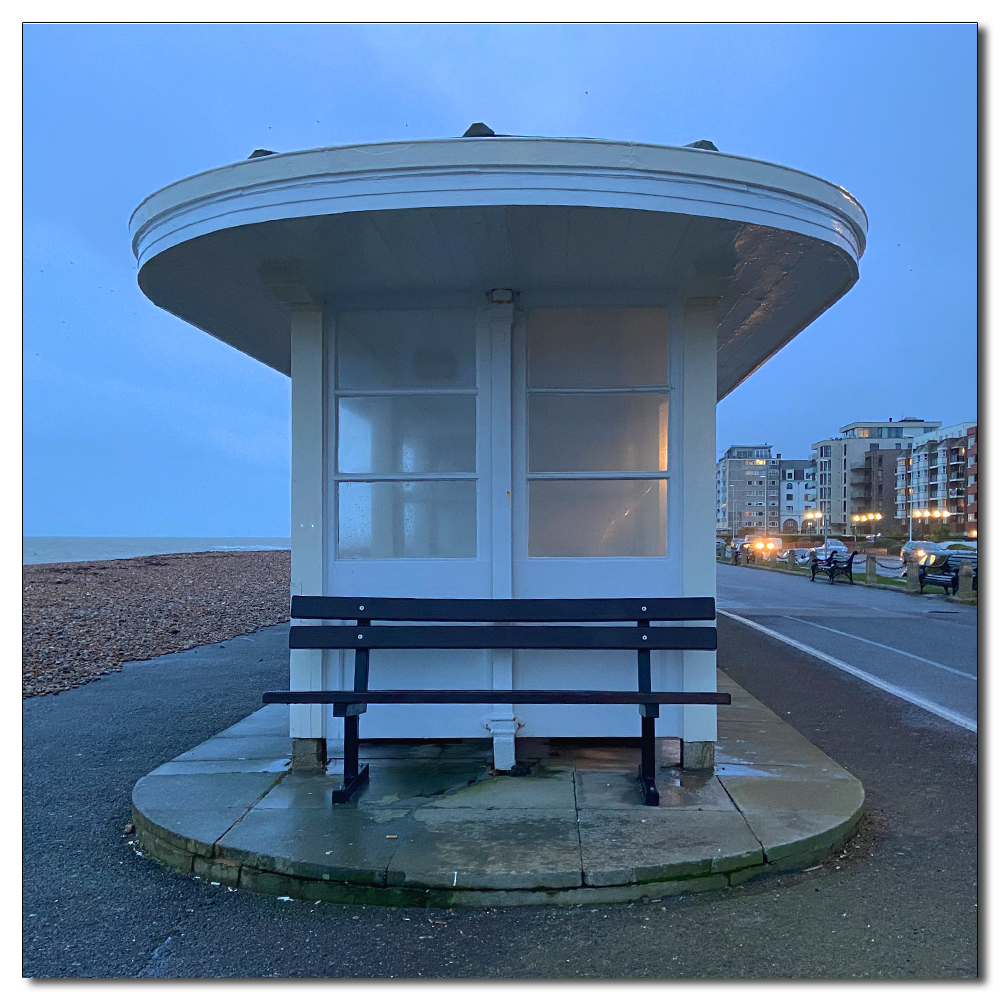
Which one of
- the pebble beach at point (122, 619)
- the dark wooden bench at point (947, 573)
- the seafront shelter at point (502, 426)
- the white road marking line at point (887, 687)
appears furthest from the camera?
the dark wooden bench at point (947, 573)

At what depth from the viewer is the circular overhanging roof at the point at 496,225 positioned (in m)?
3.54

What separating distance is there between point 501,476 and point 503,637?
96cm

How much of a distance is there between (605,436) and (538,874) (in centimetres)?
264

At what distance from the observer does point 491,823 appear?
377 centimetres

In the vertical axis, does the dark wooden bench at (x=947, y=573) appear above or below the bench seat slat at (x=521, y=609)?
below

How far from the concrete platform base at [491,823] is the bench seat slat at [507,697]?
53 cm

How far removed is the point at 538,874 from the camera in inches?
126

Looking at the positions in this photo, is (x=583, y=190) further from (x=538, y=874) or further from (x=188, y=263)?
(x=538, y=874)

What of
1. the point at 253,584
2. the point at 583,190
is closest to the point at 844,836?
the point at 583,190

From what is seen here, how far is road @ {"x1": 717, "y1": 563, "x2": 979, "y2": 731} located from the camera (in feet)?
26.7

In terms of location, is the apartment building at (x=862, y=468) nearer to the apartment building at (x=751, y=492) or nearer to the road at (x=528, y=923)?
the apartment building at (x=751, y=492)

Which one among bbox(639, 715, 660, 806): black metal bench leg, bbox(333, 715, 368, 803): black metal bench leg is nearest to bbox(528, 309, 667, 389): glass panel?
bbox(639, 715, 660, 806): black metal bench leg

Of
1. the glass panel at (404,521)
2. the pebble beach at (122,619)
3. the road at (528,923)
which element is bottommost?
the pebble beach at (122,619)

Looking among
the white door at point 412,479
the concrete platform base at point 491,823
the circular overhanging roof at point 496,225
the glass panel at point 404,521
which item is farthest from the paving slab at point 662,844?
the circular overhanging roof at point 496,225
